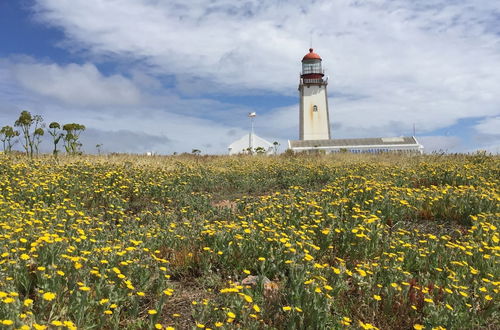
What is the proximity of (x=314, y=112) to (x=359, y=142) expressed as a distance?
7561mm

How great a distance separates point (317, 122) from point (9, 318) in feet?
165

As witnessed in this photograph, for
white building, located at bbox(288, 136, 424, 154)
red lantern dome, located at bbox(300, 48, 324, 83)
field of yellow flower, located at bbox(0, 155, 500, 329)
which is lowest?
field of yellow flower, located at bbox(0, 155, 500, 329)

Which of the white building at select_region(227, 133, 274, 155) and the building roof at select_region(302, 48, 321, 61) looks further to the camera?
the building roof at select_region(302, 48, 321, 61)

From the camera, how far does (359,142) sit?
4784 cm

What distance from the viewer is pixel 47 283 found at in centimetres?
393

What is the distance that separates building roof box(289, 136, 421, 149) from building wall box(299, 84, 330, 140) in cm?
391

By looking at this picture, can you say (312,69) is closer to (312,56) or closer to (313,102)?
(312,56)

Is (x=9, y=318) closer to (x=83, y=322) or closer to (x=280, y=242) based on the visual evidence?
(x=83, y=322)

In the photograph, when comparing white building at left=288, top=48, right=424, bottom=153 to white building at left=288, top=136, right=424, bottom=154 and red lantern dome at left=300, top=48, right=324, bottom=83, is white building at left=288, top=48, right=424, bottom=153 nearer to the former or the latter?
red lantern dome at left=300, top=48, right=324, bottom=83

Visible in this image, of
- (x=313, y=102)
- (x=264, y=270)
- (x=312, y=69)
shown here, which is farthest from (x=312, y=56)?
(x=264, y=270)

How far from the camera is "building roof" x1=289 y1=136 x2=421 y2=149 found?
151 ft

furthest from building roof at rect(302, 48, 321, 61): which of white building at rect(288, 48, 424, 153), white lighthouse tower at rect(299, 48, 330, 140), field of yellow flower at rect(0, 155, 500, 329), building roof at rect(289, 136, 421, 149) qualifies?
field of yellow flower at rect(0, 155, 500, 329)

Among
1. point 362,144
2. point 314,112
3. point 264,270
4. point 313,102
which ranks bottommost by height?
point 264,270

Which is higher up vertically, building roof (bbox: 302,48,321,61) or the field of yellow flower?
building roof (bbox: 302,48,321,61)
